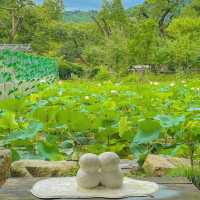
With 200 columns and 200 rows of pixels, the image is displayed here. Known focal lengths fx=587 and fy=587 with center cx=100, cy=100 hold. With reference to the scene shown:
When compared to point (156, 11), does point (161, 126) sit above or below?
below

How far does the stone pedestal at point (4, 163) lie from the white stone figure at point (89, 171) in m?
0.65

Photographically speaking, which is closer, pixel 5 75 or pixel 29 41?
pixel 5 75

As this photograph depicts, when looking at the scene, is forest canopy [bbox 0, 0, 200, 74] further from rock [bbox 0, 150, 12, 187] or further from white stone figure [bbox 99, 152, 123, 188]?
white stone figure [bbox 99, 152, 123, 188]

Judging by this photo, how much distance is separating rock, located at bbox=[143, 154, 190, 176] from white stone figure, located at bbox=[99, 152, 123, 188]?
2.97 feet

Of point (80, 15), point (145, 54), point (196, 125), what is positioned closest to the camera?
point (196, 125)

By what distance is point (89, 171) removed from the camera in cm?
212

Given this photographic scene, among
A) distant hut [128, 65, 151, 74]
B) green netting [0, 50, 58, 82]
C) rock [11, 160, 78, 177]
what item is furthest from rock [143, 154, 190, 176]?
distant hut [128, 65, 151, 74]

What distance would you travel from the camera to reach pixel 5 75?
849 cm

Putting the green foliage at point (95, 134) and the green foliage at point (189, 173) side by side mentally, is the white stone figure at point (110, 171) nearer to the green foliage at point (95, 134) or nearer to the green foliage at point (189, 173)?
the green foliage at point (189, 173)

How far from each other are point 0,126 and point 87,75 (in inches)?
830

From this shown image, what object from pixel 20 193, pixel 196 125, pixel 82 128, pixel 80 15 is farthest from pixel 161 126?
pixel 80 15

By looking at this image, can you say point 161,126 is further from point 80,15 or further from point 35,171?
point 80,15

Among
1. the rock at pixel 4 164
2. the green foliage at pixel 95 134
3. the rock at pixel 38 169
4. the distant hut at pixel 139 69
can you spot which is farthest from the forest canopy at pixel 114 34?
the rock at pixel 4 164

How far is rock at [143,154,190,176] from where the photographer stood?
10.1 feet
